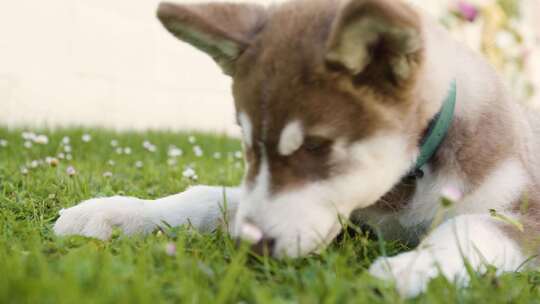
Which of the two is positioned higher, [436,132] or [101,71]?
[436,132]

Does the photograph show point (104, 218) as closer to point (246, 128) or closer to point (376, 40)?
point (246, 128)

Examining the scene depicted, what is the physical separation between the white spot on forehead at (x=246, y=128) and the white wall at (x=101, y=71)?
4.90 meters

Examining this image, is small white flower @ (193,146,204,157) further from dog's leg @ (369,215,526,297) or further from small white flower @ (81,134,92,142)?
dog's leg @ (369,215,526,297)

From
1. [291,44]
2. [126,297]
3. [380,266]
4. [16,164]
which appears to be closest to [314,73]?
[291,44]

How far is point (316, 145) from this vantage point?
8.58 feet

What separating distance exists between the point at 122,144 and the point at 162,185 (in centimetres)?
199

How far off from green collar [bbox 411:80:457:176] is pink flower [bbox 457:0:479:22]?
280 inches

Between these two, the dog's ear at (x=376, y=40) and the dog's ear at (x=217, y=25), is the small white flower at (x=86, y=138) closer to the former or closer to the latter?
the dog's ear at (x=217, y=25)

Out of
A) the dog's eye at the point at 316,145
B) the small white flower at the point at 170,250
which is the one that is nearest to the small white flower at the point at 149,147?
the dog's eye at the point at 316,145

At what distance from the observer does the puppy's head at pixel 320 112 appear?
249cm

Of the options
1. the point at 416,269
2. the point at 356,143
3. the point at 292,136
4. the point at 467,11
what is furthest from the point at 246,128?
the point at 467,11

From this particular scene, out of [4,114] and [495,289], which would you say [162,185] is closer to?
[495,289]

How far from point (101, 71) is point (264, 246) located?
6.53 meters

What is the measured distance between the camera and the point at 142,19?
885 centimetres
